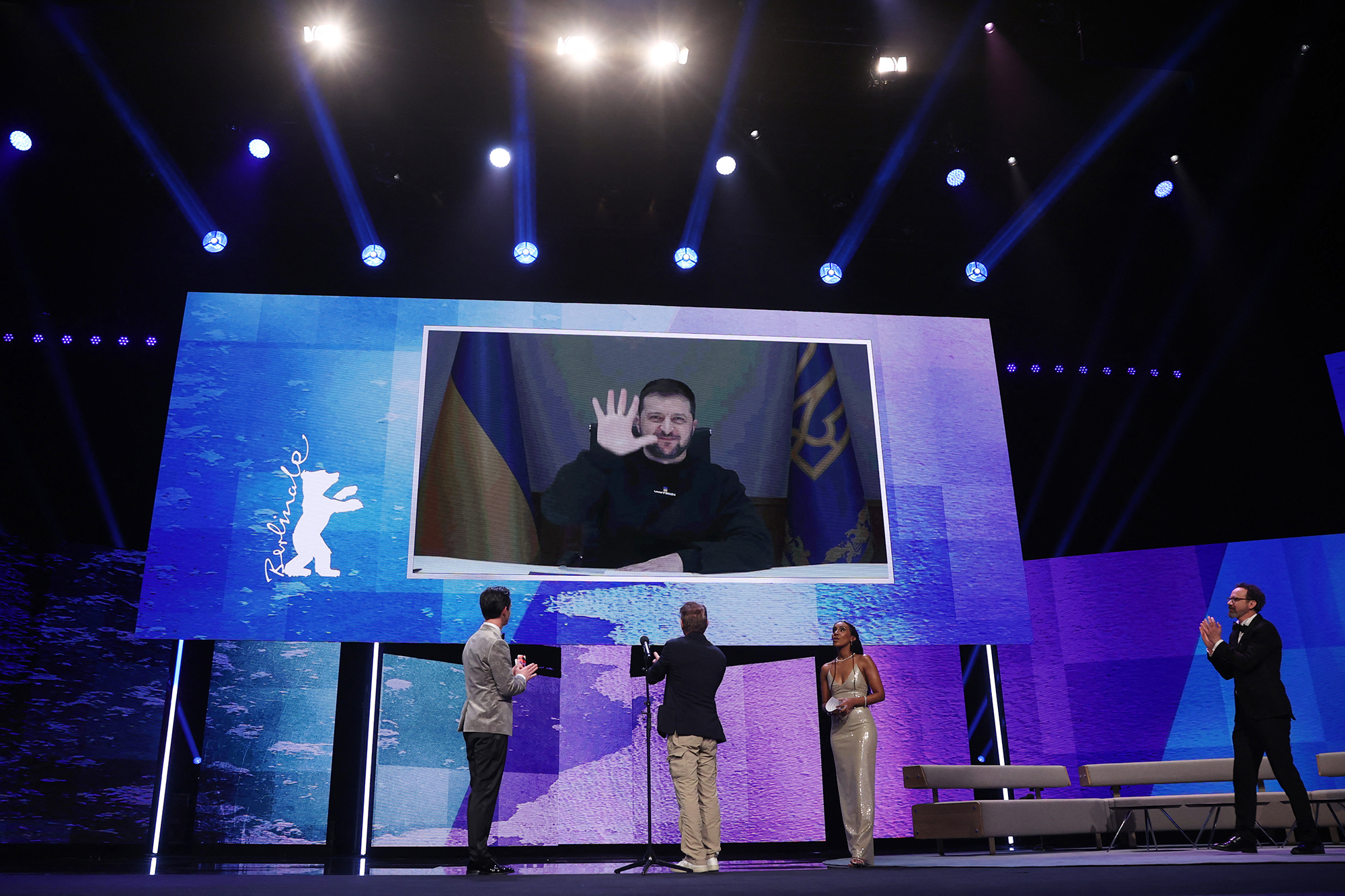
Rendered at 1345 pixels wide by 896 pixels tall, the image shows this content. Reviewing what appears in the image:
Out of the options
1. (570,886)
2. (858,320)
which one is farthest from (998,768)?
(570,886)

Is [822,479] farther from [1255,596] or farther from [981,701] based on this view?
[1255,596]

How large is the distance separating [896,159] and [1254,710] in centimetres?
458

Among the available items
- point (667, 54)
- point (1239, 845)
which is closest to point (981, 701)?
point (1239, 845)

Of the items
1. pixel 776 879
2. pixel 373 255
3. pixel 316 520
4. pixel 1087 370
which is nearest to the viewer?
pixel 776 879

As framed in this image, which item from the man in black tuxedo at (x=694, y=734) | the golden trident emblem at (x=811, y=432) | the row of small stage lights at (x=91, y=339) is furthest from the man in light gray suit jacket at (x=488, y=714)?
the row of small stage lights at (x=91, y=339)

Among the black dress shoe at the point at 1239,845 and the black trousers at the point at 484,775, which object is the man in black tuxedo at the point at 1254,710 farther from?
the black trousers at the point at 484,775

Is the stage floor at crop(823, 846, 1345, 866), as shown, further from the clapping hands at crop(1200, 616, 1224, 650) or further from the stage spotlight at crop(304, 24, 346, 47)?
the stage spotlight at crop(304, 24, 346, 47)

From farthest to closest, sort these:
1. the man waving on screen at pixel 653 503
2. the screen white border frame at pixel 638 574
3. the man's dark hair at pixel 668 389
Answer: the man's dark hair at pixel 668 389
the man waving on screen at pixel 653 503
the screen white border frame at pixel 638 574

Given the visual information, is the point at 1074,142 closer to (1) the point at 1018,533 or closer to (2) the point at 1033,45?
(2) the point at 1033,45

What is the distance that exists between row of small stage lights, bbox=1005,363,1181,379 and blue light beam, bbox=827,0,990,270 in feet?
6.07

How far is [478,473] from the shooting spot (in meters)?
7.13

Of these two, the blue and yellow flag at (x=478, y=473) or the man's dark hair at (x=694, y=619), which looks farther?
the blue and yellow flag at (x=478, y=473)

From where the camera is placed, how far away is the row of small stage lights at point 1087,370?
8562mm

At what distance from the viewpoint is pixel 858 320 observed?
25.9 ft
